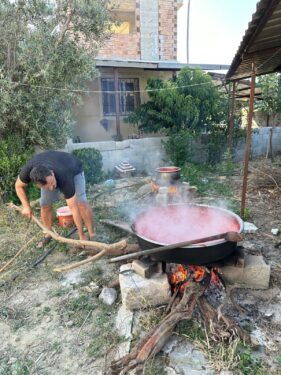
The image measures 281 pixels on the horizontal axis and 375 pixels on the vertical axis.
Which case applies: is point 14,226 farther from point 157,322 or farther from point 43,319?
point 157,322

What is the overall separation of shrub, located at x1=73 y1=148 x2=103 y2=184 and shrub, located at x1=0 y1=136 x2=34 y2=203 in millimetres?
1599

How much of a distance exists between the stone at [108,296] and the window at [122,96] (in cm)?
884

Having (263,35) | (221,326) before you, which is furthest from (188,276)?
(263,35)

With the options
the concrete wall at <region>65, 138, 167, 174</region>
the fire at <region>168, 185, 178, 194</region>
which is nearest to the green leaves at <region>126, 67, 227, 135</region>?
the concrete wall at <region>65, 138, 167, 174</region>

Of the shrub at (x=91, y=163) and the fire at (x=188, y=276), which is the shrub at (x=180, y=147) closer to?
the shrub at (x=91, y=163)

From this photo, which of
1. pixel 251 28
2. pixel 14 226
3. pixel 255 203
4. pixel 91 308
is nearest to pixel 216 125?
pixel 255 203

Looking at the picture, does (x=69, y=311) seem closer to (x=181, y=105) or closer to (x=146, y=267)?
(x=146, y=267)

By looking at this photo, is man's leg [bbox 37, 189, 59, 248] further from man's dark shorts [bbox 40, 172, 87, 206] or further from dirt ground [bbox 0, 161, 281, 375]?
dirt ground [bbox 0, 161, 281, 375]

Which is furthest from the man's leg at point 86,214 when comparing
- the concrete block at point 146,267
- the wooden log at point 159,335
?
the wooden log at point 159,335

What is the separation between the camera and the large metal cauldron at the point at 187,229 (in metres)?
2.56

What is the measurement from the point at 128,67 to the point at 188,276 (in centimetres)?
824

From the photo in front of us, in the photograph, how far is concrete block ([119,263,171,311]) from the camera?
9.07 feet

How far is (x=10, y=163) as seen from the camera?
5.90m

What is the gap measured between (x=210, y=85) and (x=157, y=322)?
8044mm
